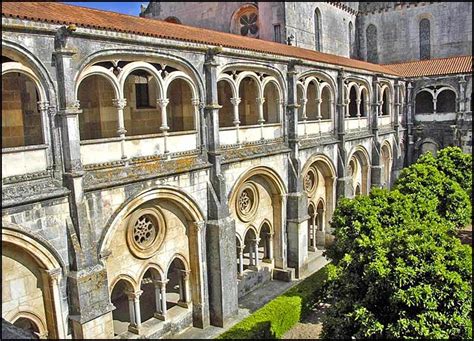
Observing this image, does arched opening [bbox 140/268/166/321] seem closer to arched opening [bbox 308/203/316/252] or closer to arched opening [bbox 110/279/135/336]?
arched opening [bbox 110/279/135/336]

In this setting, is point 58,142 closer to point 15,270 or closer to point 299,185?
point 15,270

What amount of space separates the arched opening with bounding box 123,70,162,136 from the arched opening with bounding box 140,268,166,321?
18.9 feet

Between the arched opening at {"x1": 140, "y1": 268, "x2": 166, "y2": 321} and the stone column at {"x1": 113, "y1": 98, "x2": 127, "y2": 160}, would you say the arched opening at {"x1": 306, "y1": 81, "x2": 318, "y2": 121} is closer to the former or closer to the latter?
the arched opening at {"x1": 140, "y1": 268, "x2": 166, "y2": 321}

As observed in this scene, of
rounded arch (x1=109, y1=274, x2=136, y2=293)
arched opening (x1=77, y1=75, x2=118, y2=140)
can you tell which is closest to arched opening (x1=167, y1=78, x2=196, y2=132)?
arched opening (x1=77, y1=75, x2=118, y2=140)

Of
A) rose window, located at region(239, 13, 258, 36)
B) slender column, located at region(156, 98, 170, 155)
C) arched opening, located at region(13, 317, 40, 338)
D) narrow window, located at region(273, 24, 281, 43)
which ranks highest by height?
rose window, located at region(239, 13, 258, 36)

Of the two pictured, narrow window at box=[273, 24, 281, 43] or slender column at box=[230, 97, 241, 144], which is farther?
narrow window at box=[273, 24, 281, 43]

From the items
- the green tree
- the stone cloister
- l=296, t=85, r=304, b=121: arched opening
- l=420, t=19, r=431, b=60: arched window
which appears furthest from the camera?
l=420, t=19, r=431, b=60: arched window

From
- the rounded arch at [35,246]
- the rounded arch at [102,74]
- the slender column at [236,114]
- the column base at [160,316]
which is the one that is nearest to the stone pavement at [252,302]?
the column base at [160,316]

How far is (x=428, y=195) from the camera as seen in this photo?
66.3ft

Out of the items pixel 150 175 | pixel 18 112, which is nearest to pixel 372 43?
pixel 150 175

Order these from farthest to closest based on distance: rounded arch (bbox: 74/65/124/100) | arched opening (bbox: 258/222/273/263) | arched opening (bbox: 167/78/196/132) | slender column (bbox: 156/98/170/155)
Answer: arched opening (bbox: 258/222/273/263), arched opening (bbox: 167/78/196/132), slender column (bbox: 156/98/170/155), rounded arch (bbox: 74/65/124/100)

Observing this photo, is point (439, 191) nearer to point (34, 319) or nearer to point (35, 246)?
point (35, 246)

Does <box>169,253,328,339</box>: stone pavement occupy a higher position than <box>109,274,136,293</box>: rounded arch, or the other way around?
<box>109,274,136,293</box>: rounded arch

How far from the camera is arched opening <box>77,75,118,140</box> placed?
52.6 ft
